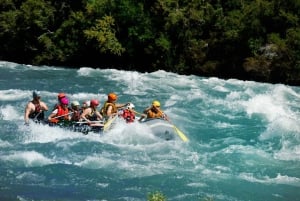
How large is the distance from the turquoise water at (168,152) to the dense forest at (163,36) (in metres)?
5.18

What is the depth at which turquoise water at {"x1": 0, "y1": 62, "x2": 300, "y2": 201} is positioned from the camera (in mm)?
13711

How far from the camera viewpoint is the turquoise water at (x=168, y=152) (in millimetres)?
13711

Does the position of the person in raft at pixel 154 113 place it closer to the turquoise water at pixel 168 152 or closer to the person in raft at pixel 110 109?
the turquoise water at pixel 168 152

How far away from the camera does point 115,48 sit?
3359 centimetres

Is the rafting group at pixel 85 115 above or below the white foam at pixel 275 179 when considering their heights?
above

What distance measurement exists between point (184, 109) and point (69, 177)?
9318 millimetres

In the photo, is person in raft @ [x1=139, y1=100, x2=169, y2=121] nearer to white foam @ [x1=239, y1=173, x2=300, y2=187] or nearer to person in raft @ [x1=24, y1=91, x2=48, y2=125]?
person in raft @ [x1=24, y1=91, x2=48, y2=125]

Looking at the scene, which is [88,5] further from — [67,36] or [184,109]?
[184,109]

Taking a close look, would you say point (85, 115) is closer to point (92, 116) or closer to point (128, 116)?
point (92, 116)

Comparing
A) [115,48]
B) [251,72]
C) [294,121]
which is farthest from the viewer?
[115,48]

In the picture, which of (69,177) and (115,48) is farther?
(115,48)

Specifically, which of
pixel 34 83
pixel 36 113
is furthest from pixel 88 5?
pixel 36 113

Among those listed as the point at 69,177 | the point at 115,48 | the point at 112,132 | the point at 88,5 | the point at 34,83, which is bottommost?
the point at 69,177

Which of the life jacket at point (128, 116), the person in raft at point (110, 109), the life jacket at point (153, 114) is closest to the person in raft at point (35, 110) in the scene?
the person in raft at point (110, 109)
